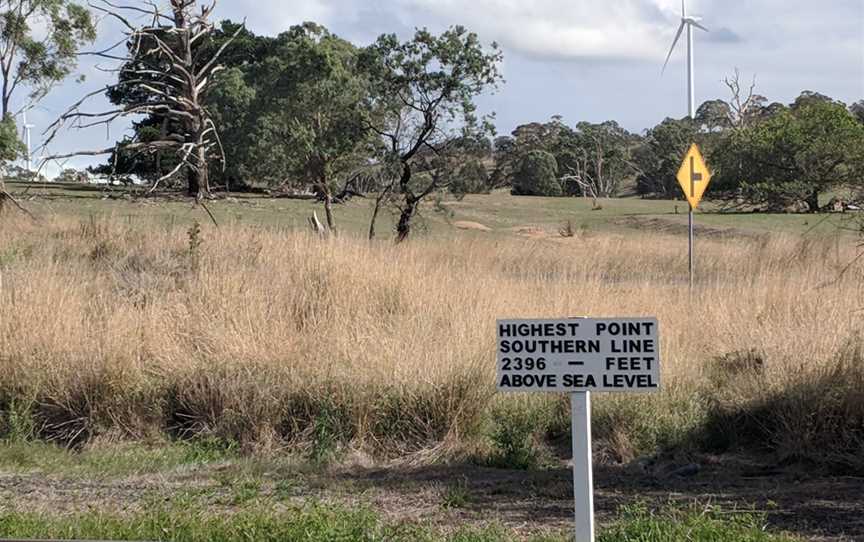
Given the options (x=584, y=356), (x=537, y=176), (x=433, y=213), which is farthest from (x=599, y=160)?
(x=584, y=356)

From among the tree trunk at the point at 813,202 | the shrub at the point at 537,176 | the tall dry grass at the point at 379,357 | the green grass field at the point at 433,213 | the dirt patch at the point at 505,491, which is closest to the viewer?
the dirt patch at the point at 505,491

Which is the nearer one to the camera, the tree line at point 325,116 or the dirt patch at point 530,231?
the tree line at point 325,116

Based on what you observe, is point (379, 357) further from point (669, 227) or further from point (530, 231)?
point (669, 227)

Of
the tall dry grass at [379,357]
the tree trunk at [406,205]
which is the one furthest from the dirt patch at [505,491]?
the tree trunk at [406,205]

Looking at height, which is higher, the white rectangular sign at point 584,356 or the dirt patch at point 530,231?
the white rectangular sign at point 584,356

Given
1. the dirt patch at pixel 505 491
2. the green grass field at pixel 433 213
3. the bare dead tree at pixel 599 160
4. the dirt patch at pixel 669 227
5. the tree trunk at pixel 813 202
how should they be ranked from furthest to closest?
the bare dead tree at pixel 599 160, the tree trunk at pixel 813 202, the dirt patch at pixel 669 227, the green grass field at pixel 433 213, the dirt patch at pixel 505 491

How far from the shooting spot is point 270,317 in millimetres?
11406

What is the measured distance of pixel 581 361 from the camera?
17.6 ft

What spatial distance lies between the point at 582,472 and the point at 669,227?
131 feet

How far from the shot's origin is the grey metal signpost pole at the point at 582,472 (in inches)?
209

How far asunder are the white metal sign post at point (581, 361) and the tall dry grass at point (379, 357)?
11.2 ft

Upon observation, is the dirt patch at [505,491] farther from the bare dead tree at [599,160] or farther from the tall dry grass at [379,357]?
the bare dead tree at [599,160]

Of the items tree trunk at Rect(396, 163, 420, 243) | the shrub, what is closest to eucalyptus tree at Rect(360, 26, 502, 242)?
tree trunk at Rect(396, 163, 420, 243)

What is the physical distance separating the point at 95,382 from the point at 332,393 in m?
2.39
